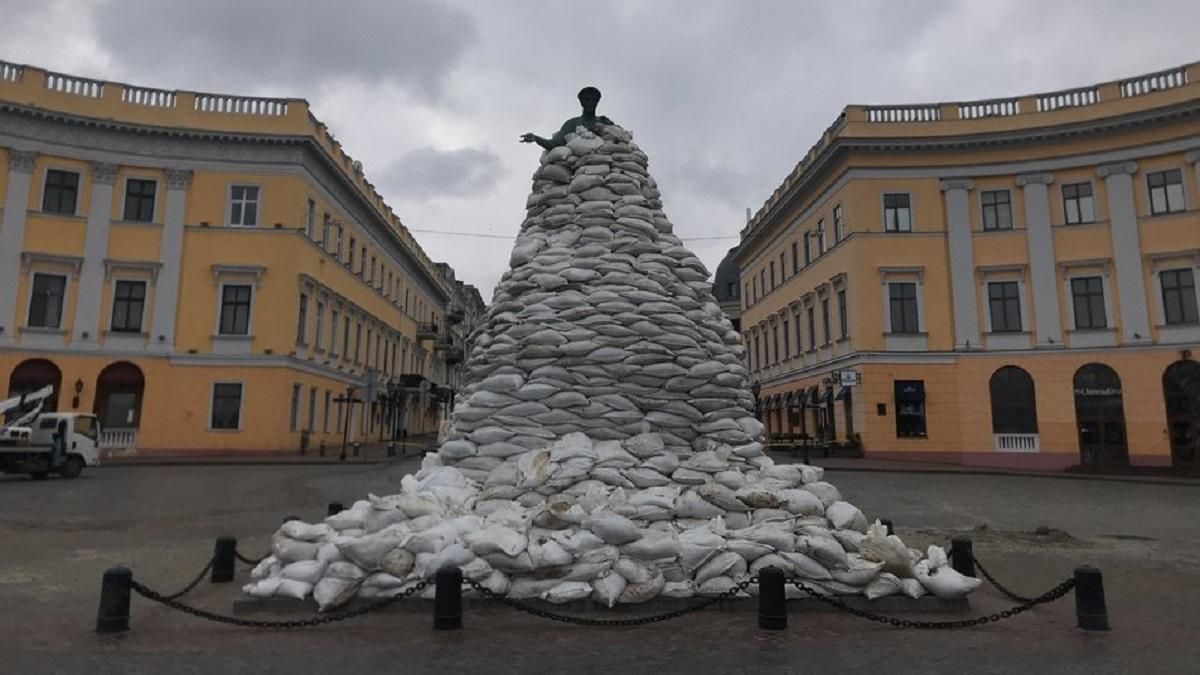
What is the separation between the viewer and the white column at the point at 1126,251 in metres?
25.4

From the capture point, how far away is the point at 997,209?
2772 centimetres

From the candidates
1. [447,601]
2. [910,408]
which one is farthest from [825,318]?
[447,601]

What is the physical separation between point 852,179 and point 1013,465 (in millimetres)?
11564

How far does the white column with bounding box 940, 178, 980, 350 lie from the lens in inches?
1074

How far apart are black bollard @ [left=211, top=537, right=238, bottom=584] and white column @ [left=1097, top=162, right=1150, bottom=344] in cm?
2790

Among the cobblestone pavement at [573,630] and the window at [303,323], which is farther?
the window at [303,323]

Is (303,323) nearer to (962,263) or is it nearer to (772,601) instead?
(962,263)

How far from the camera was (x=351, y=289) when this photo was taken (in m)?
35.7

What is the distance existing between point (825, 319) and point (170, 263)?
2503 cm

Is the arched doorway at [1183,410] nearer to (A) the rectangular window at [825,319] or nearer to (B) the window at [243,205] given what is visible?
(A) the rectangular window at [825,319]

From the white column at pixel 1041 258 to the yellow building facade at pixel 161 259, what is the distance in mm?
23212

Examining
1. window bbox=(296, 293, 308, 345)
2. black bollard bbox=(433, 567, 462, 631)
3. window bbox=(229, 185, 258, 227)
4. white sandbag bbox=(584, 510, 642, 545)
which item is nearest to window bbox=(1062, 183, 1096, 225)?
white sandbag bbox=(584, 510, 642, 545)

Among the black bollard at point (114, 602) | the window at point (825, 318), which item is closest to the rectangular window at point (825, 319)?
the window at point (825, 318)

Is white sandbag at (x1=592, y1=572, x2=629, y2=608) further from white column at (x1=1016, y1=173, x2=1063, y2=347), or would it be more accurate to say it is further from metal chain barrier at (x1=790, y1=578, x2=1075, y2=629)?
white column at (x1=1016, y1=173, x2=1063, y2=347)
